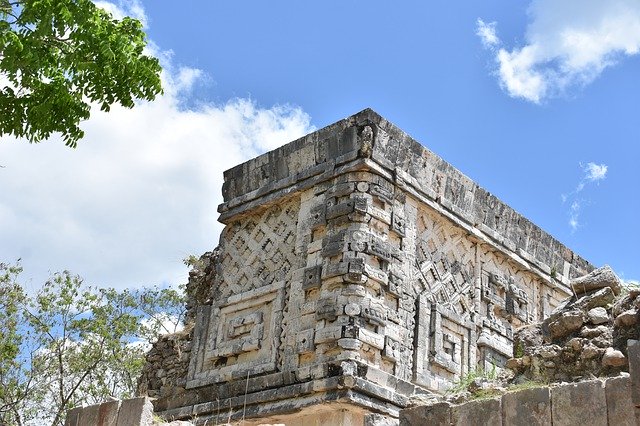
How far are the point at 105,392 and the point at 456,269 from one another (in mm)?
11408

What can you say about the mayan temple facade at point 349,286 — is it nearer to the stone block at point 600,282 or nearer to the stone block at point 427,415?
the stone block at point 600,282

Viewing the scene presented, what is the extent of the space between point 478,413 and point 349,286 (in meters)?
4.84

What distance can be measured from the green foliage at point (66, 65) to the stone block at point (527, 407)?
16.5 ft

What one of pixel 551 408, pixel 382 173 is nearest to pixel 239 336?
pixel 382 173

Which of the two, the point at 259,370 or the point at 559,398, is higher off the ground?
the point at 259,370

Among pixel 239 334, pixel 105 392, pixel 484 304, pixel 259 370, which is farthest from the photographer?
pixel 105 392

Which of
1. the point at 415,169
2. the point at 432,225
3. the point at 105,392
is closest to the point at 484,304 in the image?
the point at 432,225

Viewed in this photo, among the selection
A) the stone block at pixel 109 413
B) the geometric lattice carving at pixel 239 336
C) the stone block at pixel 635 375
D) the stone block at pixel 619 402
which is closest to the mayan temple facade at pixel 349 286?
the geometric lattice carving at pixel 239 336

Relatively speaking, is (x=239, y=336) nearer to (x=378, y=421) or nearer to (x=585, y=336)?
(x=378, y=421)

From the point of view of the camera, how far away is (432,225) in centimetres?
1160

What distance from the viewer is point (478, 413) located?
5.37 m

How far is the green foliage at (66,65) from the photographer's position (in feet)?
25.9

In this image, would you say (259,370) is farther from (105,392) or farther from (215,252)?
(105,392)

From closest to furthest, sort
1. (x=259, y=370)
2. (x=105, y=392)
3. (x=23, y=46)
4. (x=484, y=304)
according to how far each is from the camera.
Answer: (x=23, y=46) < (x=259, y=370) < (x=484, y=304) < (x=105, y=392)
